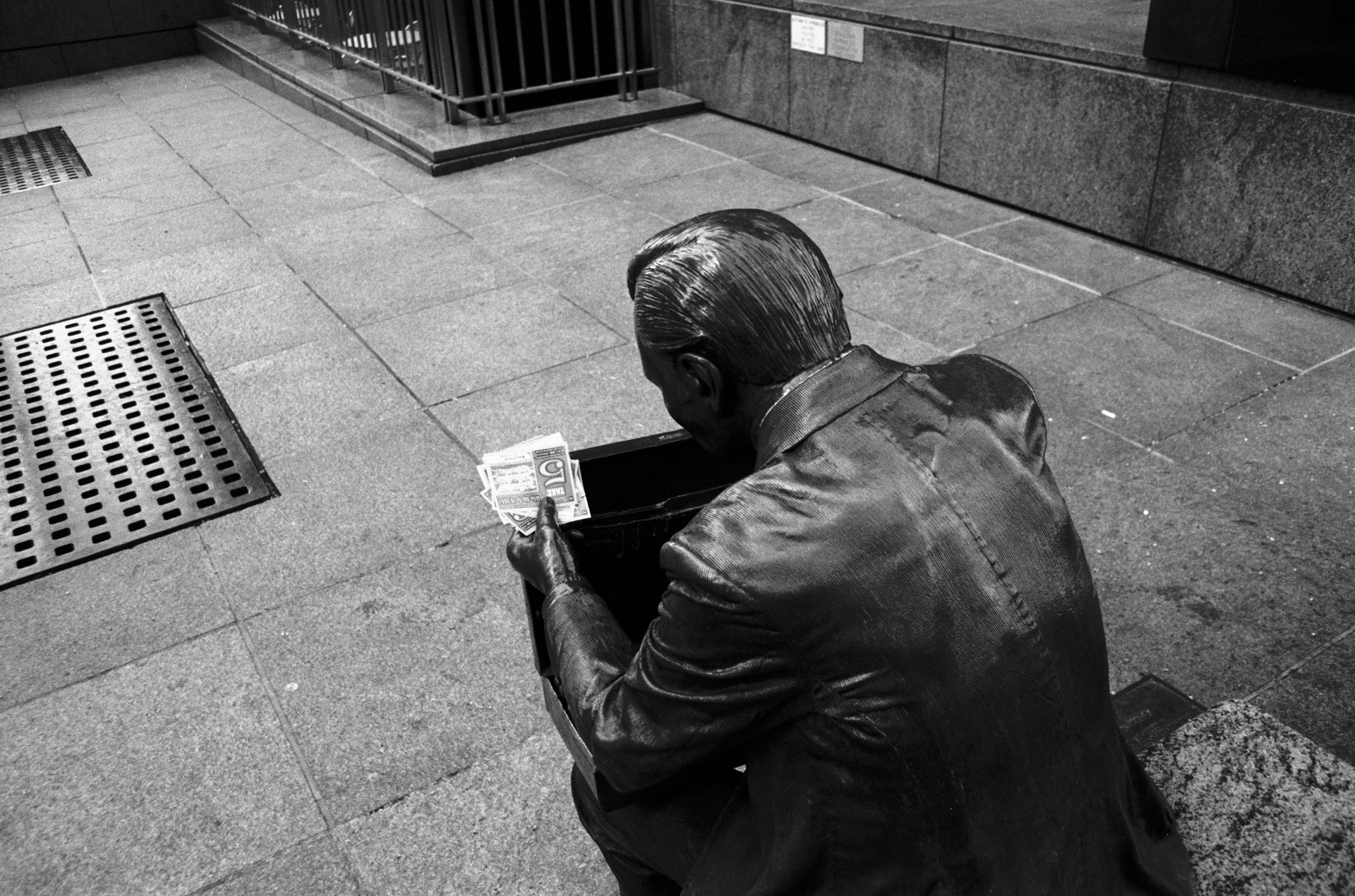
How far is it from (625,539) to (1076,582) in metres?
0.89

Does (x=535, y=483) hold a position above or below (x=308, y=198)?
above

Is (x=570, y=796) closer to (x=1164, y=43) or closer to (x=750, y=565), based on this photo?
(x=750, y=565)

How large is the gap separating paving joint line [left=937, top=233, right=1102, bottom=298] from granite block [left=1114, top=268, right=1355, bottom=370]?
0.47 ft

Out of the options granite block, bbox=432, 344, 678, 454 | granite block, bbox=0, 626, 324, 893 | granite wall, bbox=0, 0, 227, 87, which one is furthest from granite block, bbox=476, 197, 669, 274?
granite wall, bbox=0, 0, 227, 87

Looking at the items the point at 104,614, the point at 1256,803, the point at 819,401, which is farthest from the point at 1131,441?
the point at 104,614

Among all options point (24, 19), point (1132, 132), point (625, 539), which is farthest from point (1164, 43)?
point (24, 19)

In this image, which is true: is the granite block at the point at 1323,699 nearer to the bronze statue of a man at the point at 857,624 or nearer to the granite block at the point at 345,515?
the bronze statue of a man at the point at 857,624

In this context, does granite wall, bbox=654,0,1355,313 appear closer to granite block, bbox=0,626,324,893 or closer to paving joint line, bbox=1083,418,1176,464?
paving joint line, bbox=1083,418,1176,464

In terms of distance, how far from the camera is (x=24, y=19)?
1183 centimetres

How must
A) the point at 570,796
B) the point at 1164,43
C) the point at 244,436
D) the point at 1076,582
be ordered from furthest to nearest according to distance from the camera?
the point at 1164,43
the point at 244,436
the point at 570,796
the point at 1076,582

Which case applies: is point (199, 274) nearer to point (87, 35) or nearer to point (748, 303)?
point (748, 303)

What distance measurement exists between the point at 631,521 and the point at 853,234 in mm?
4357

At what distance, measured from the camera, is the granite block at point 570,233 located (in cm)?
614

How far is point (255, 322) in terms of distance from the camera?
5.64m
